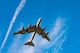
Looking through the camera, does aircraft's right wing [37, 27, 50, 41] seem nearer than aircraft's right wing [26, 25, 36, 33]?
Yes

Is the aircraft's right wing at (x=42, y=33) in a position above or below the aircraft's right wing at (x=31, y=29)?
below

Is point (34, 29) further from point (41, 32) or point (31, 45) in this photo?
point (31, 45)

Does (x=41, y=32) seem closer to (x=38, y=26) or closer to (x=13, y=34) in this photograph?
(x=38, y=26)

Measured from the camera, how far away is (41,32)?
161 m

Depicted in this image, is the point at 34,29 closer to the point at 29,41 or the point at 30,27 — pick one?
the point at 30,27

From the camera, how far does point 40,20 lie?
15912cm

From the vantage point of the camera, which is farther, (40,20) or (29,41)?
(29,41)

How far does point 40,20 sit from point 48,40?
1495 centimetres

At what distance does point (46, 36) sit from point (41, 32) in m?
6.31

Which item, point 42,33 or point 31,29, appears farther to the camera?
point 42,33

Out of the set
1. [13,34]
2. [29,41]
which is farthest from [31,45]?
[13,34]

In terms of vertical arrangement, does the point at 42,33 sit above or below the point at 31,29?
below

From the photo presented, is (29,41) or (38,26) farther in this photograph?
(29,41)

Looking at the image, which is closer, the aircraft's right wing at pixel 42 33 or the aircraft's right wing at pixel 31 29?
the aircraft's right wing at pixel 42 33
